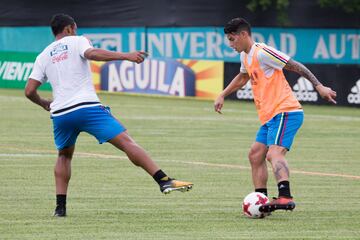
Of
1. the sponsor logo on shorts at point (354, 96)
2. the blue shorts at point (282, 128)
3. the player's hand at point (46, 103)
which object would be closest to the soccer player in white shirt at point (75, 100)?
the player's hand at point (46, 103)

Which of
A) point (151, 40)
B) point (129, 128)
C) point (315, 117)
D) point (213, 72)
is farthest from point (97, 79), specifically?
point (129, 128)

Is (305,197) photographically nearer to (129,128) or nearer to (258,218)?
(258,218)

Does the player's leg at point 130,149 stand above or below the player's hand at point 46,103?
below

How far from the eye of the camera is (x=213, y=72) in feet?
120

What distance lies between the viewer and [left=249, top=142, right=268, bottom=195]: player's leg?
11953 millimetres

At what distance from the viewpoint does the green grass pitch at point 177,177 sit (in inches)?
421

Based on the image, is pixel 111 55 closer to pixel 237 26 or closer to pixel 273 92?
pixel 237 26

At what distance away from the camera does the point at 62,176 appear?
11.7 meters

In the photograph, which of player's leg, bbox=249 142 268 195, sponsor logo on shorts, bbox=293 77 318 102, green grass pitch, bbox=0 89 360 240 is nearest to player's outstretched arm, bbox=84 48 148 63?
green grass pitch, bbox=0 89 360 240

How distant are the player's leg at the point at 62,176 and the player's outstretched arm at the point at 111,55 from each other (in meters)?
1.08

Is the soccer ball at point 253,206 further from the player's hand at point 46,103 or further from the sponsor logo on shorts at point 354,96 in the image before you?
the sponsor logo on shorts at point 354,96

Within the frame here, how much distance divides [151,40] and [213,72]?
11383mm

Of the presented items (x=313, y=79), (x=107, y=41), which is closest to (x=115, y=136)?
(x=313, y=79)

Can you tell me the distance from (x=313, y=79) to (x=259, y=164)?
1.06 metres
